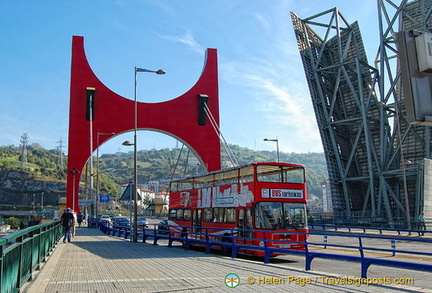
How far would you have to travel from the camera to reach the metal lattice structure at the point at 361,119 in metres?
30.9

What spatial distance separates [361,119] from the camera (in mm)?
32594

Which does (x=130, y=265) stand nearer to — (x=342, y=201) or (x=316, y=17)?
(x=342, y=201)

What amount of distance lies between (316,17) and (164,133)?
16.5m

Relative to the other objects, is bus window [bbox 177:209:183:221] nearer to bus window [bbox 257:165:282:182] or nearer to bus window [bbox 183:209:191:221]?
bus window [bbox 183:209:191:221]

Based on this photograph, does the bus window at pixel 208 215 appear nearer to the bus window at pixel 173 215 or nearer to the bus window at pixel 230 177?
the bus window at pixel 230 177

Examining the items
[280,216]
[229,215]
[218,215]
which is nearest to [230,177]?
[229,215]

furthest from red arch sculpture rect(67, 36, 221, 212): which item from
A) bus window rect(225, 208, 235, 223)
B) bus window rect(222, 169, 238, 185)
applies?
bus window rect(225, 208, 235, 223)

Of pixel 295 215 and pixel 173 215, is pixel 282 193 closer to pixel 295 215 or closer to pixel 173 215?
pixel 295 215

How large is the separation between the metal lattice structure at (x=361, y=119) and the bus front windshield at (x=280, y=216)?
18.7 metres

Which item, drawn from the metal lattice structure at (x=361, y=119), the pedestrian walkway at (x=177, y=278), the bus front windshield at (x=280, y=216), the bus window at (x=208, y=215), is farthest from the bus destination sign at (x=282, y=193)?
the metal lattice structure at (x=361, y=119)

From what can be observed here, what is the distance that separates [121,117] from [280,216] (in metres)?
26.8

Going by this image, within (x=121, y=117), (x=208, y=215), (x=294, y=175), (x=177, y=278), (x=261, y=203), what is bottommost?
(x=177, y=278)

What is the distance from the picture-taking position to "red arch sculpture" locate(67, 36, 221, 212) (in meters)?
35.8

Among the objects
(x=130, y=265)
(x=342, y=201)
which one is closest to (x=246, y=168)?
(x=130, y=265)
